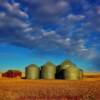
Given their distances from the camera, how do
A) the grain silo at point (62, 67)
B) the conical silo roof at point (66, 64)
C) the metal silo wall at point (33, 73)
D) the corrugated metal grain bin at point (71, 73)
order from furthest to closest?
the metal silo wall at point (33, 73) → the conical silo roof at point (66, 64) → the grain silo at point (62, 67) → the corrugated metal grain bin at point (71, 73)

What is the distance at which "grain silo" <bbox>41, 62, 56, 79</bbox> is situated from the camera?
70.1 m

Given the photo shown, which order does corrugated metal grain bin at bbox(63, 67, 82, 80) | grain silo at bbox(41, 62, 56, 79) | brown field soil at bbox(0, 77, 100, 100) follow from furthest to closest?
1. grain silo at bbox(41, 62, 56, 79)
2. corrugated metal grain bin at bbox(63, 67, 82, 80)
3. brown field soil at bbox(0, 77, 100, 100)

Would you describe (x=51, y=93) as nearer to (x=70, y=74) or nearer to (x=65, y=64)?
(x=70, y=74)

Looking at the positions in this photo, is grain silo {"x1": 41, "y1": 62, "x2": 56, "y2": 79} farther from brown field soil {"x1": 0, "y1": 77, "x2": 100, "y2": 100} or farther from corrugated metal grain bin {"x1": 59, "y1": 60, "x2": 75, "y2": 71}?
brown field soil {"x1": 0, "y1": 77, "x2": 100, "y2": 100}

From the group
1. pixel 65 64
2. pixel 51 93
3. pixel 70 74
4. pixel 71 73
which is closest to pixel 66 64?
pixel 65 64

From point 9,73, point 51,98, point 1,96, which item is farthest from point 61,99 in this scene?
point 9,73

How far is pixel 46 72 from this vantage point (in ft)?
230

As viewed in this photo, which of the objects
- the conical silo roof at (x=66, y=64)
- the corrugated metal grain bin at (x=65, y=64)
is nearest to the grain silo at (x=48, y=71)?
the corrugated metal grain bin at (x=65, y=64)

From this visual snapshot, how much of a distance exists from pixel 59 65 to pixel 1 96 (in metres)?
53.2

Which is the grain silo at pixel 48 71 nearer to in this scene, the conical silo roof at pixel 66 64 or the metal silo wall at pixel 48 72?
the metal silo wall at pixel 48 72

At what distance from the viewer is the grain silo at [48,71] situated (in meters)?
70.1

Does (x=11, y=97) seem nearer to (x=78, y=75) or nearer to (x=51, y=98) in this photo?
(x=51, y=98)

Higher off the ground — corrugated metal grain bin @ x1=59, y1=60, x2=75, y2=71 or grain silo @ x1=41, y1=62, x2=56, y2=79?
corrugated metal grain bin @ x1=59, y1=60, x2=75, y2=71

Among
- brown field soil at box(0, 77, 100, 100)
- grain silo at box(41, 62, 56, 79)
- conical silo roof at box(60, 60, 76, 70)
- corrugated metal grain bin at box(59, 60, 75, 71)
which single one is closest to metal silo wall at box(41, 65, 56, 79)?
grain silo at box(41, 62, 56, 79)
